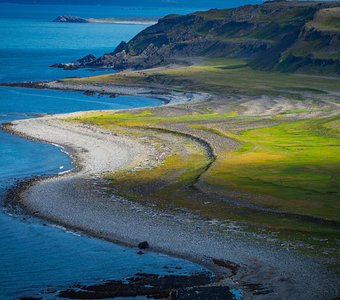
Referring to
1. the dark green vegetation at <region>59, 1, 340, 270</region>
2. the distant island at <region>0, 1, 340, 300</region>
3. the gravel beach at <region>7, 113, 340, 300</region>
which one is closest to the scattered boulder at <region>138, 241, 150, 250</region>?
the distant island at <region>0, 1, 340, 300</region>

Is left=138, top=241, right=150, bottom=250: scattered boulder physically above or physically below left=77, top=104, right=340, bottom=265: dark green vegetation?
above

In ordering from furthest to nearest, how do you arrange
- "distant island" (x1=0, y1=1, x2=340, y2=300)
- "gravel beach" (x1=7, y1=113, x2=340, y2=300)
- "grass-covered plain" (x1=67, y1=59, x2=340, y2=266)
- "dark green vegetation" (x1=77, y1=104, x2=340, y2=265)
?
1. "grass-covered plain" (x1=67, y1=59, x2=340, y2=266)
2. "dark green vegetation" (x1=77, y1=104, x2=340, y2=265)
3. "distant island" (x1=0, y1=1, x2=340, y2=300)
4. "gravel beach" (x1=7, y1=113, x2=340, y2=300)

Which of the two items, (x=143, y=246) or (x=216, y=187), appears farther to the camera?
(x=216, y=187)

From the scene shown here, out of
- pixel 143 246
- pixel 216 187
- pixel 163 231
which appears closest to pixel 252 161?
pixel 216 187

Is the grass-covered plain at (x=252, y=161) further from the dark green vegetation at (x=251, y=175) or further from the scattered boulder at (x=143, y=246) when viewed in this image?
the scattered boulder at (x=143, y=246)

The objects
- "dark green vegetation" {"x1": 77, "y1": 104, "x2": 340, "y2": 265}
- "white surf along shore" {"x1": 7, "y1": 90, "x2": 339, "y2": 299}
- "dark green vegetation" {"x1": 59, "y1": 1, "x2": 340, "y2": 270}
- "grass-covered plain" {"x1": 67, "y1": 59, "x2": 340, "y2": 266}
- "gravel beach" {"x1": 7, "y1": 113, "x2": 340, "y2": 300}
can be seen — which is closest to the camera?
"gravel beach" {"x1": 7, "y1": 113, "x2": 340, "y2": 300}

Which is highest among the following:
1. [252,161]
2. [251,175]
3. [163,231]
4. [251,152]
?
[163,231]

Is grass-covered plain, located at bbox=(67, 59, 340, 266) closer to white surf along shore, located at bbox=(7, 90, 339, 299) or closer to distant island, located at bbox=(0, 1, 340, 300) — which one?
distant island, located at bbox=(0, 1, 340, 300)

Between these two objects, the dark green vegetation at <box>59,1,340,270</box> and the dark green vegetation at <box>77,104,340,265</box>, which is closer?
the dark green vegetation at <box>77,104,340,265</box>

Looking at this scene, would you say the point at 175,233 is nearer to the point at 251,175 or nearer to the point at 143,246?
the point at 143,246

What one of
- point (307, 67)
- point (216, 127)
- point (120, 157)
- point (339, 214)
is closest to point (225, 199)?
point (339, 214)
